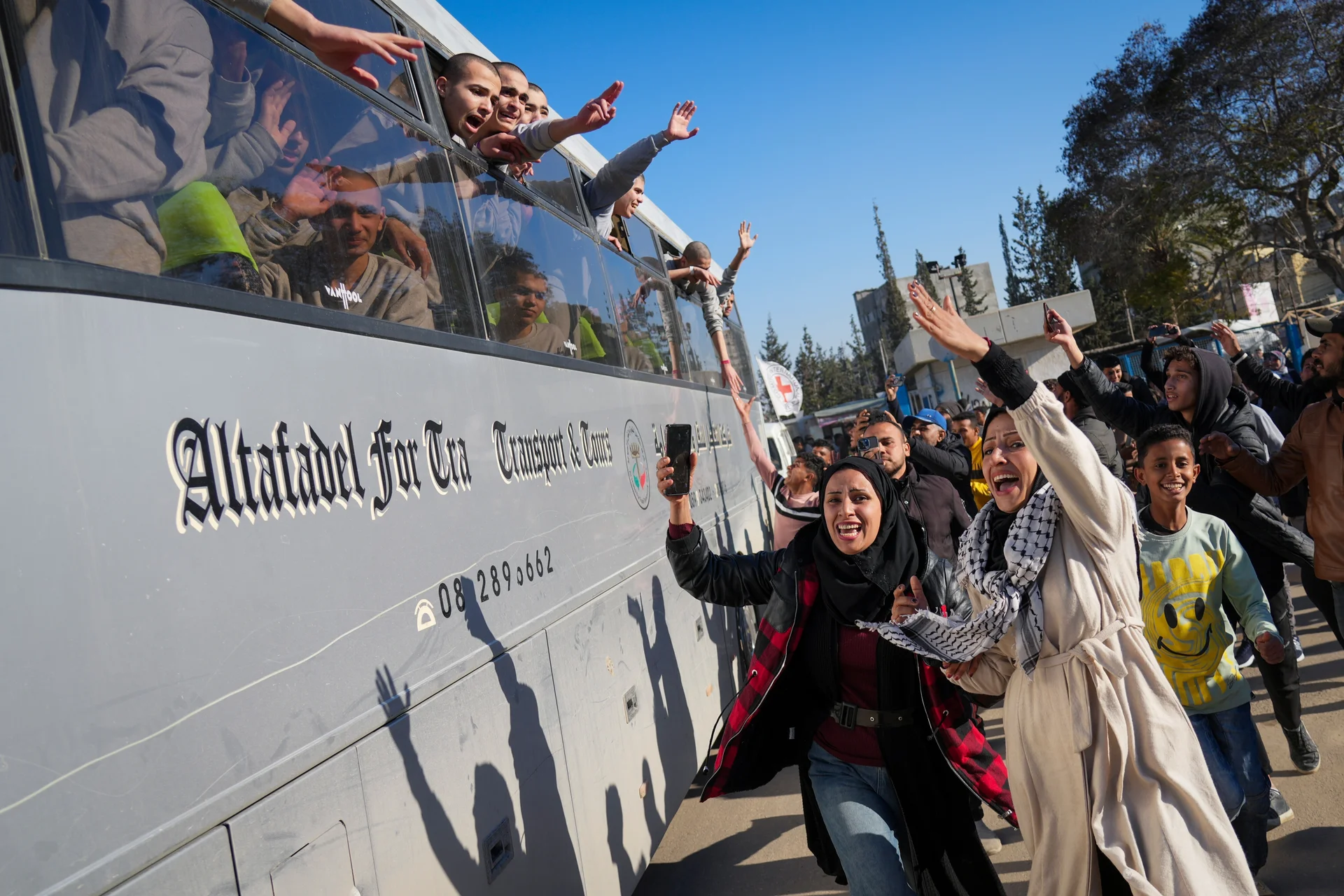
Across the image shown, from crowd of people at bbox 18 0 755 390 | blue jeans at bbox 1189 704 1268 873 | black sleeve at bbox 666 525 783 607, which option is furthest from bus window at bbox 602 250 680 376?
blue jeans at bbox 1189 704 1268 873

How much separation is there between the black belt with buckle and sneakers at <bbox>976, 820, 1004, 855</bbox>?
1.81 metres

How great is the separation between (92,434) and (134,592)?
0.30 m

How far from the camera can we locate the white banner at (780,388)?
14.4 metres

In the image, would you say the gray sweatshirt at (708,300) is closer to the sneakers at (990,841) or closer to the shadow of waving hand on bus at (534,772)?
the sneakers at (990,841)

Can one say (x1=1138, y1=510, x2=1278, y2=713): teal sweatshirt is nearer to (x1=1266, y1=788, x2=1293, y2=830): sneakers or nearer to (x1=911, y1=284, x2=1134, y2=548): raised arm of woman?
(x1=1266, y1=788, x2=1293, y2=830): sneakers

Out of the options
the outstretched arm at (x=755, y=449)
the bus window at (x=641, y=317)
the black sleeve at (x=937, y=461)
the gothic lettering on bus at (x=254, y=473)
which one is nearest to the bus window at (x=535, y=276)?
the bus window at (x=641, y=317)

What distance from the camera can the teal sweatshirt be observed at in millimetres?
3783

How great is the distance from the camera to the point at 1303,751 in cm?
493

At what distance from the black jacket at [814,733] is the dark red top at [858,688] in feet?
0.09

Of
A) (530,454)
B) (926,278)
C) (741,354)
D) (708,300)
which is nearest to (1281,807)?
(530,454)

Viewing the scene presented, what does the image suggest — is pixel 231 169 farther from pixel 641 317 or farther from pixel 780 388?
pixel 780 388

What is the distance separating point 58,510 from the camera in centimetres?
172

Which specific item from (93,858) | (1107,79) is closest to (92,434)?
(93,858)

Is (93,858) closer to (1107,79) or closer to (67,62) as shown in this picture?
(67,62)
